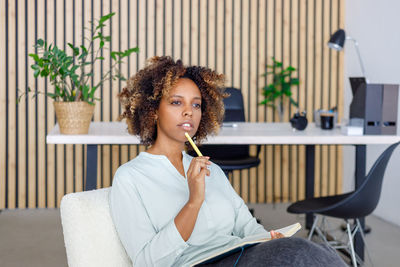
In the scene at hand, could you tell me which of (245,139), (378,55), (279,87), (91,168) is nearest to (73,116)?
(91,168)

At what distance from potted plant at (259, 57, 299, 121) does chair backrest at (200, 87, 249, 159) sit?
2.66 ft

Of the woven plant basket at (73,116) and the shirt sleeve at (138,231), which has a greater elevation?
the woven plant basket at (73,116)

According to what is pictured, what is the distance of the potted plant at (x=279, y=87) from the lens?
16.5ft

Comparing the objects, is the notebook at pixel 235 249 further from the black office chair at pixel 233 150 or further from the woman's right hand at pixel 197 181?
the black office chair at pixel 233 150

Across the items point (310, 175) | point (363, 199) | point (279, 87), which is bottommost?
point (310, 175)

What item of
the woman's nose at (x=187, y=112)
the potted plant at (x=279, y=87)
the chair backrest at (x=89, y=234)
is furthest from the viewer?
the potted plant at (x=279, y=87)

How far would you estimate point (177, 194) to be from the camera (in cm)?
148

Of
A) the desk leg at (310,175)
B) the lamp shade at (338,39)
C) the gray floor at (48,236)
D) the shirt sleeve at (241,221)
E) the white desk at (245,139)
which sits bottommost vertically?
the gray floor at (48,236)

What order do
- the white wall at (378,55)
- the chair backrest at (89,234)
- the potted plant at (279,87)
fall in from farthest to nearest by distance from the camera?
the potted plant at (279,87)
the white wall at (378,55)
the chair backrest at (89,234)

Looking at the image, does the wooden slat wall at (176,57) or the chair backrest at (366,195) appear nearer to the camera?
the chair backrest at (366,195)

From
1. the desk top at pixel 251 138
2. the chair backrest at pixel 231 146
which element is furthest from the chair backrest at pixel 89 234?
the chair backrest at pixel 231 146

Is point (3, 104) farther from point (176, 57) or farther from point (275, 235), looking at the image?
point (275, 235)

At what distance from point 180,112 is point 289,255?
2.04 feet

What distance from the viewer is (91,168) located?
2.83m
